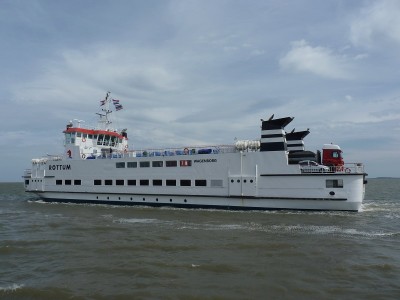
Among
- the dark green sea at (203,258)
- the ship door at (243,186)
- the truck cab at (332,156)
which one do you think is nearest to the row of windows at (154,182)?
the ship door at (243,186)

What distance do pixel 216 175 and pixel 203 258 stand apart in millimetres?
11849

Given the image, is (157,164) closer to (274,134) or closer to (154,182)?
(154,182)

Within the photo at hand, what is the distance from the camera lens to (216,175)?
909 inches

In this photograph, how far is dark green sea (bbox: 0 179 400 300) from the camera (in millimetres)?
8695

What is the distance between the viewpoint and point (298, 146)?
82.5 ft

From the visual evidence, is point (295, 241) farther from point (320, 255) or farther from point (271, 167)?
point (271, 167)

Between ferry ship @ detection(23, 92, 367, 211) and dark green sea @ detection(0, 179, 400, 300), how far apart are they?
1.94 meters

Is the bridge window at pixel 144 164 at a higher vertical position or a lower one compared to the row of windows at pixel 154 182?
higher

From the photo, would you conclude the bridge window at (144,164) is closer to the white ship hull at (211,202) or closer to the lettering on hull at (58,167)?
the white ship hull at (211,202)

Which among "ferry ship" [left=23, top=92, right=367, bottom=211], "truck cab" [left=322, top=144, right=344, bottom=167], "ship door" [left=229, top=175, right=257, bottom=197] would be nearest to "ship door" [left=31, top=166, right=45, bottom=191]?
"ferry ship" [left=23, top=92, right=367, bottom=211]

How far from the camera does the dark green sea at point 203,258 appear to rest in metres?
8.70

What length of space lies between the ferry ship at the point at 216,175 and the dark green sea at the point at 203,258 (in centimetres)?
194

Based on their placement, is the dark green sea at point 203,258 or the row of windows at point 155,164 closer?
the dark green sea at point 203,258

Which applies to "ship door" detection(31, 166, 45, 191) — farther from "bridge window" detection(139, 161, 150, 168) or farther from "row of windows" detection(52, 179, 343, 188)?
"bridge window" detection(139, 161, 150, 168)
